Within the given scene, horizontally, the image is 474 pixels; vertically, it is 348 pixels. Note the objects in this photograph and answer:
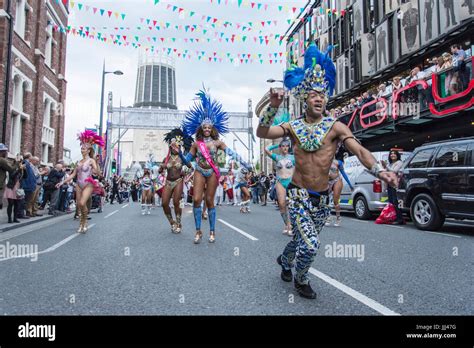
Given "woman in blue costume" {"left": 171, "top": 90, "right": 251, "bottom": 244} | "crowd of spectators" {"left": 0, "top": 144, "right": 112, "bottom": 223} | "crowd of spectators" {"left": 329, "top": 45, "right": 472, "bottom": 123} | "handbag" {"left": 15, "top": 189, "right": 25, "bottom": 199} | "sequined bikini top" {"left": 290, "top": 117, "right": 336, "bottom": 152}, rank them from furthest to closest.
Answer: "crowd of spectators" {"left": 329, "top": 45, "right": 472, "bottom": 123}
"handbag" {"left": 15, "top": 189, "right": 25, "bottom": 199}
"crowd of spectators" {"left": 0, "top": 144, "right": 112, "bottom": 223}
"woman in blue costume" {"left": 171, "top": 90, "right": 251, "bottom": 244}
"sequined bikini top" {"left": 290, "top": 117, "right": 336, "bottom": 152}

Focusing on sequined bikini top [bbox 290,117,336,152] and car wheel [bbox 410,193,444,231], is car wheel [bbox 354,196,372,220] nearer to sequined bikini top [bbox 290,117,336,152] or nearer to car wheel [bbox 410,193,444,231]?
car wheel [bbox 410,193,444,231]

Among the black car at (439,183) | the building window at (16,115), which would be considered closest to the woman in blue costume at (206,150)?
the black car at (439,183)

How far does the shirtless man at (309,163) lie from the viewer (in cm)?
349

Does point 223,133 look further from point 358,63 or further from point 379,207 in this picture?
point 358,63

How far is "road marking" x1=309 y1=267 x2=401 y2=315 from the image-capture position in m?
3.09

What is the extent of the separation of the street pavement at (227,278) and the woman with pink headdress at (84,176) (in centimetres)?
116

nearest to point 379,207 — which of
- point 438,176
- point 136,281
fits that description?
point 438,176

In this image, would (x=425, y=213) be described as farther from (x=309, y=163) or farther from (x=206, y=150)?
(x=309, y=163)

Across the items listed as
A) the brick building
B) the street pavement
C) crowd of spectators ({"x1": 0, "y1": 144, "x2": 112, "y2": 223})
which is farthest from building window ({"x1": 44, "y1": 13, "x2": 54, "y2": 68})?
the street pavement

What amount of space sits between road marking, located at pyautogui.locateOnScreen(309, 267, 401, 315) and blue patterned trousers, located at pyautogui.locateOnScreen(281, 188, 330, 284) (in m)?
0.49

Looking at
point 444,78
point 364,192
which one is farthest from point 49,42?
point 444,78

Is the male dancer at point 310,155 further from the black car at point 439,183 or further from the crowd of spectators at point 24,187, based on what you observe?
the crowd of spectators at point 24,187

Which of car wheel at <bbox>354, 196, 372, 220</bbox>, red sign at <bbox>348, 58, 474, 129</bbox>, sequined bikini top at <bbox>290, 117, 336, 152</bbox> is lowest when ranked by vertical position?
car wheel at <bbox>354, 196, 372, 220</bbox>
